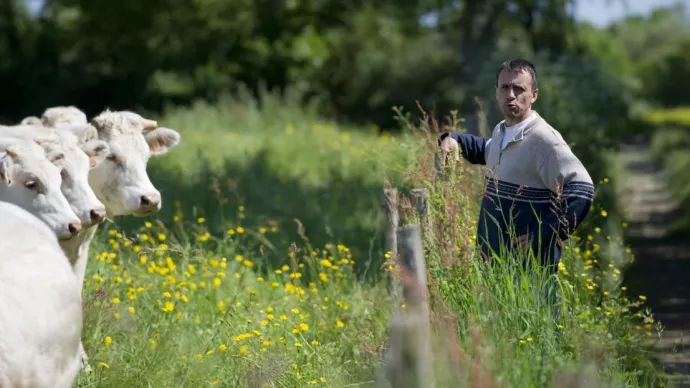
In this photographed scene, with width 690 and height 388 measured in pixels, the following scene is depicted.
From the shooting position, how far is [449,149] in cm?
630

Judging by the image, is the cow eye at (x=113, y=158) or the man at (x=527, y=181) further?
the cow eye at (x=113, y=158)

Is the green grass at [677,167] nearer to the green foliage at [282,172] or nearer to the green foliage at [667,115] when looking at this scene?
the green foliage at [282,172]

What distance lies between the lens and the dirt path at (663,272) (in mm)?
7563

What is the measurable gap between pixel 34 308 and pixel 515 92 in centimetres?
276

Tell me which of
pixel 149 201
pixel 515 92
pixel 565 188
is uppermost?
pixel 515 92

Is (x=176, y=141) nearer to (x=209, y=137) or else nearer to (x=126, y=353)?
(x=126, y=353)

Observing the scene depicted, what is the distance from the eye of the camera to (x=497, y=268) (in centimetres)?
593

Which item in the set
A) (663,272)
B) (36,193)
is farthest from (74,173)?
(663,272)

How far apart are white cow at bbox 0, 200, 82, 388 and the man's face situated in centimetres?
247

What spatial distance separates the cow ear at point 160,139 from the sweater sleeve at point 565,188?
2.74m

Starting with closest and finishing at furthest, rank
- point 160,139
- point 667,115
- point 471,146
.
Result: 1. point 471,146
2. point 160,139
3. point 667,115

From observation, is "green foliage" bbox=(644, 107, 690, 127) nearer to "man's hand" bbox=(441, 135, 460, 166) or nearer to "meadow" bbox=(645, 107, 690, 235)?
"meadow" bbox=(645, 107, 690, 235)

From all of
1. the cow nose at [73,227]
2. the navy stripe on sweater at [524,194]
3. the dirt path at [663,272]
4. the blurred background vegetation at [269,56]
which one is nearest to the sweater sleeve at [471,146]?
the navy stripe on sweater at [524,194]

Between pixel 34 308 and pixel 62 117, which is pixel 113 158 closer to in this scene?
pixel 62 117
